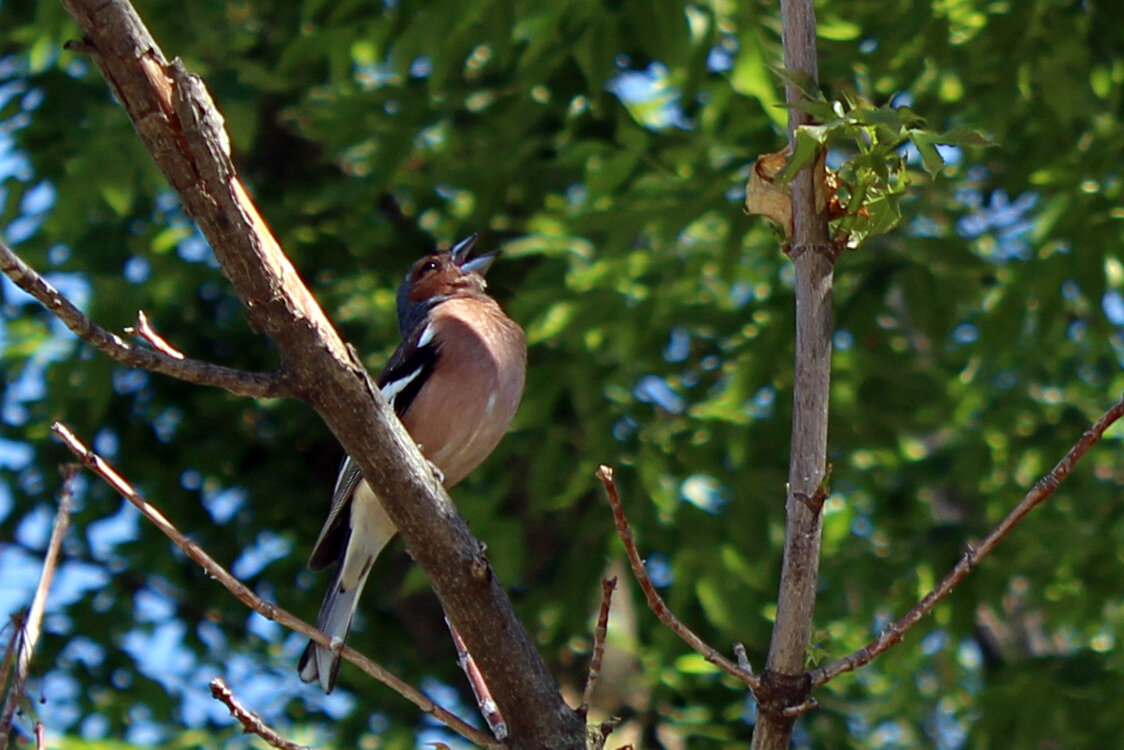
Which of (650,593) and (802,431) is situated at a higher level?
(802,431)

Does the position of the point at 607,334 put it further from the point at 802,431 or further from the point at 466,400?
the point at 802,431

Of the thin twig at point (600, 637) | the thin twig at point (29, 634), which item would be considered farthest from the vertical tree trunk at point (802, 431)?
the thin twig at point (29, 634)

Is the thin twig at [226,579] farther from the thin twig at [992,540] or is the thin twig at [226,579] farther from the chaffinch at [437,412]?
the chaffinch at [437,412]

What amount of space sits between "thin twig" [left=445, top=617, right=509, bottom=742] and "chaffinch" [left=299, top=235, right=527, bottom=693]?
177 centimetres

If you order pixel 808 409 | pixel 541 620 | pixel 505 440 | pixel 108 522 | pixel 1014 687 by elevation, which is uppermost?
pixel 108 522

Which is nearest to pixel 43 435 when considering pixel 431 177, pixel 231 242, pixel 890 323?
pixel 431 177

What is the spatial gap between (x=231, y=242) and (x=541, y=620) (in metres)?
4.18

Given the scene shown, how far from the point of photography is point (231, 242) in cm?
252

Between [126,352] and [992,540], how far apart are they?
150 cm

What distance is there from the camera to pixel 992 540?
2.32 meters

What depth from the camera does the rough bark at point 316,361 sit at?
242 centimetres

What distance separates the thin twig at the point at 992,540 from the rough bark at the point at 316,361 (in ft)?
2.23

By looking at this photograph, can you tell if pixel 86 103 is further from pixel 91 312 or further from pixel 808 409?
pixel 808 409

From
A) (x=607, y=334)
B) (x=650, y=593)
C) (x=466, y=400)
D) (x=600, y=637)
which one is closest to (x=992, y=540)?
(x=650, y=593)
